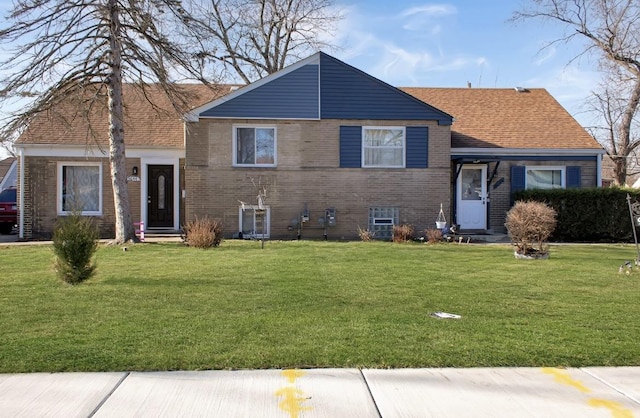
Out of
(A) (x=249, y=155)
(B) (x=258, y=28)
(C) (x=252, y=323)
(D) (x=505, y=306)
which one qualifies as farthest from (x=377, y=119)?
(B) (x=258, y=28)

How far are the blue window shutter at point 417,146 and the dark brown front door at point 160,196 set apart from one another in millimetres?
8185

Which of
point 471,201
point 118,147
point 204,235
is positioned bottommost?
point 204,235

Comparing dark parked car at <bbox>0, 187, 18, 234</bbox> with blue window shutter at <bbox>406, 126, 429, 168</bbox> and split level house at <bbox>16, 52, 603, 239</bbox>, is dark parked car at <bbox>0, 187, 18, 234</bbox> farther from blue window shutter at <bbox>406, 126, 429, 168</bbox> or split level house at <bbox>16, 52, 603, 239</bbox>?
blue window shutter at <bbox>406, 126, 429, 168</bbox>

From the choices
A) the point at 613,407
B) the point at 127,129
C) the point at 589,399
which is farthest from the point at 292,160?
the point at 613,407

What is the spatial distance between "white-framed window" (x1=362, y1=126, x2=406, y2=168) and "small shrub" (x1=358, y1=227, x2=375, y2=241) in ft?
6.79

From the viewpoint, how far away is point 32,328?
240 inches

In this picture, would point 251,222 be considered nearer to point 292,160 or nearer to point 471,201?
point 292,160

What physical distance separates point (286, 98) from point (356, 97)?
7.21 feet

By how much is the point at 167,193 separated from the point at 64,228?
34.1ft

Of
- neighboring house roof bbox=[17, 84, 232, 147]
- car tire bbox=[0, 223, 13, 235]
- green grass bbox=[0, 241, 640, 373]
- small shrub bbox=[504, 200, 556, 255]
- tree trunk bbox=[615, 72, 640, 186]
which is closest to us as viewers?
green grass bbox=[0, 241, 640, 373]

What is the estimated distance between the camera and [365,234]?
53.8 feet

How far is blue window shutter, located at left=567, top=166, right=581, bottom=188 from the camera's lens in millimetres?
19000

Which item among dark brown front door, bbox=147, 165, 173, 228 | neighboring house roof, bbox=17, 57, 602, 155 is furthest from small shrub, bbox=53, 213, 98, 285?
dark brown front door, bbox=147, 165, 173, 228

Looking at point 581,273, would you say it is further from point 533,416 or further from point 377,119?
point 377,119
